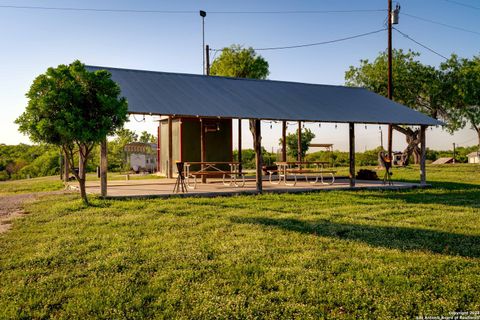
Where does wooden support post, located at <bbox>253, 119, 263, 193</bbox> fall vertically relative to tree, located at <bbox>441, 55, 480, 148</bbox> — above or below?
below

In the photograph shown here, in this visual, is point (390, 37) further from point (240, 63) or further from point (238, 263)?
point (238, 263)

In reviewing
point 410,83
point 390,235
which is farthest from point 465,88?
point 390,235

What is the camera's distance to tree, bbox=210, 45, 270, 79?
26.2 m

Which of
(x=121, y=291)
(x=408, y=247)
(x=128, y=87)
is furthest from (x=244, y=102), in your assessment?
(x=121, y=291)

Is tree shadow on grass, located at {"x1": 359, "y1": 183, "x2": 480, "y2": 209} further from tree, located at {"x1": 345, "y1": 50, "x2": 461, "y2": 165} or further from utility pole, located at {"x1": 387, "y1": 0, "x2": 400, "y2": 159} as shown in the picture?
tree, located at {"x1": 345, "y1": 50, "x2": 461, "y2": 165}

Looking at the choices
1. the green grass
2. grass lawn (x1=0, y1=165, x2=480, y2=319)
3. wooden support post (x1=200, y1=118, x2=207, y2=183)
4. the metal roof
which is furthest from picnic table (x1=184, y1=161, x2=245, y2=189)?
the green grass

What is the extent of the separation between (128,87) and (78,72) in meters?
2.88

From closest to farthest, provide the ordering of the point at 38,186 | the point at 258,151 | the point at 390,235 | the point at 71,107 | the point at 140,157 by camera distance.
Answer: the point at 390,235
the point at 71,107
the point at 258,151
the point at 38,186
the point at 140,157

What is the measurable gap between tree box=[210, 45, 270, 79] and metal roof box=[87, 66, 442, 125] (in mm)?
10288

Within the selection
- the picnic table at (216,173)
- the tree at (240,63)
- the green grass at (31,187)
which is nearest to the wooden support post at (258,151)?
the picnic table at (216,173)

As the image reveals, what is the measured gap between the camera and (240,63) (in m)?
26.3

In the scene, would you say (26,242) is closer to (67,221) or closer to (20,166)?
(67,221)

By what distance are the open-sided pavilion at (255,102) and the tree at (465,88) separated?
14072mm

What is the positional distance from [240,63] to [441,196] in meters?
17.1
